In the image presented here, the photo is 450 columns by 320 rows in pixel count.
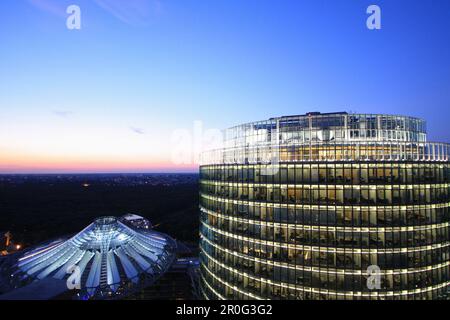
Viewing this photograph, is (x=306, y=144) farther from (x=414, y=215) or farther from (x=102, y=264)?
(x=102, y=264)

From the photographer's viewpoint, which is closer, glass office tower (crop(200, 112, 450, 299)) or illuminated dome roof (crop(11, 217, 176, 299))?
glass office tower (crop(200, 112, 450, 299))

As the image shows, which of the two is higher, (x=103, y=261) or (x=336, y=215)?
(x=336, y=215)

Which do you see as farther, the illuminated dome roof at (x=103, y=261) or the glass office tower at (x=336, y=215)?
the illuminated dome roof at (x=103, y=261)

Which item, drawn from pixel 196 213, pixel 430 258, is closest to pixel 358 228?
pixel 430 258

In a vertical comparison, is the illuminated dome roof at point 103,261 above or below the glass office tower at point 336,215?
below
